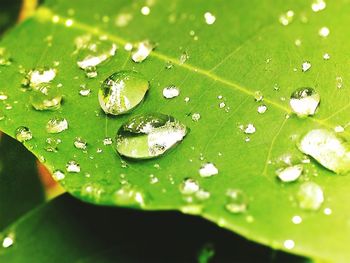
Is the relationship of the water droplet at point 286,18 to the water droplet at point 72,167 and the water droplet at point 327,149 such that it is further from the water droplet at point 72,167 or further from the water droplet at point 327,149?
the water droplet at point 72,167

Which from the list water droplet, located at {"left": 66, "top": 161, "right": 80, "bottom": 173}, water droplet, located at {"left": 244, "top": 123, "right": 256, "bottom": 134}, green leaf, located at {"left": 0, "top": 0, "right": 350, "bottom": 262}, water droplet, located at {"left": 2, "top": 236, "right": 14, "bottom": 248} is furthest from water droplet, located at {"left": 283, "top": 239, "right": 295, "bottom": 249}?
water droplet, located at {"left": 2, "top": 236, "right": 14, "bottom": 248}

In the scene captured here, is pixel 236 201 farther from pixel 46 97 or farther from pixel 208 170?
pixel 46 97

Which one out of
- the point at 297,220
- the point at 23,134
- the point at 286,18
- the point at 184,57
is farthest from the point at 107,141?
the point at 286,18

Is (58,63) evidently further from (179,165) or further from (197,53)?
(179,165)

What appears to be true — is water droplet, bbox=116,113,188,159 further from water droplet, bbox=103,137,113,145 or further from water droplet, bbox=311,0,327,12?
water droplet, bbox=311,0,327,12

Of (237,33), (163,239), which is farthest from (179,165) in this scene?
(237,33)

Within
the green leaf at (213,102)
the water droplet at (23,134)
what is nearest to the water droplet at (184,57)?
the green leaf at (213,102)
